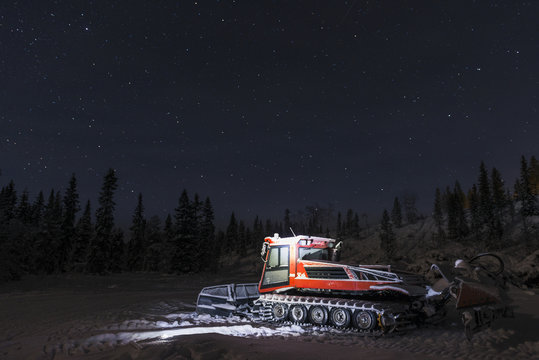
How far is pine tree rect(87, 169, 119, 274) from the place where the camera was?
5041cm

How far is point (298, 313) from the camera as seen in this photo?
12.0m

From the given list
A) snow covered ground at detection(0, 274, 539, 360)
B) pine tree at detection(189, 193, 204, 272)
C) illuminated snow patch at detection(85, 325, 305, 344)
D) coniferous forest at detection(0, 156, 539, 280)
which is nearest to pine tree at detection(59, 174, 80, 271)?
coniferous forest at detection(0, 156, 539, 280)

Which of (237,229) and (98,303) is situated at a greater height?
(237,229)

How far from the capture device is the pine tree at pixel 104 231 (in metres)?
50.4

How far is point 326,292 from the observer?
11719 millimetres

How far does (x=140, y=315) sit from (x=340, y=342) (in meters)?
9.45

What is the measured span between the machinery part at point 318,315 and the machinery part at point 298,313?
9.0 inches

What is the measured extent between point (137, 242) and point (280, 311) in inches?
3032

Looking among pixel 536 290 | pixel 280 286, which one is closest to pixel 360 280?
pixel 280 286

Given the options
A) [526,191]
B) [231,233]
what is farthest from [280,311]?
[231,233]

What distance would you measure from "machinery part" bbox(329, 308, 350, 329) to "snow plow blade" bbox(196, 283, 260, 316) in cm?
427

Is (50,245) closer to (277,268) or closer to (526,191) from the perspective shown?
(277,268)

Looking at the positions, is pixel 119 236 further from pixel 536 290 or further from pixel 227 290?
pixel 536 290

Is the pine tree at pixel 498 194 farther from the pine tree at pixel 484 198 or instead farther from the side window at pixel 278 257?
the side window at pixel 278 257
